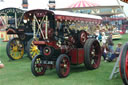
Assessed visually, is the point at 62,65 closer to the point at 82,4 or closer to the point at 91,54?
the point at 91,54

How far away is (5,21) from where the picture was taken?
360 inches

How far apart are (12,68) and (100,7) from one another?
94.6 ft

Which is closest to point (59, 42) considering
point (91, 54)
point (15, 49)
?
point (91, 54)

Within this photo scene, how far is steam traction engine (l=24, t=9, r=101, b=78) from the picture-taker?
630 centimetres

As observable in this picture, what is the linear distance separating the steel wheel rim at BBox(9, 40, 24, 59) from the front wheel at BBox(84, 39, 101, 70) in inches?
144

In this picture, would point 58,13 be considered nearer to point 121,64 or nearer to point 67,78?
point 67,78

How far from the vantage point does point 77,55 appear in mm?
6906

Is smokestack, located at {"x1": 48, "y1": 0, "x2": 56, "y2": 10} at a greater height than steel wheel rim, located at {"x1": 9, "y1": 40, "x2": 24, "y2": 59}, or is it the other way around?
smokestack, located at {"x1": 48, "y1": 0, "x2": 56, "y2": 10}

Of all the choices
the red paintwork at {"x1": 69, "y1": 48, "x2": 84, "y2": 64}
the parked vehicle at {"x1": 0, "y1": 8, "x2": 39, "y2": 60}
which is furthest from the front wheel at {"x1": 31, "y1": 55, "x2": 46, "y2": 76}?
the parked vehicle at {"x1": 0, "y1": 8, "x2": 39, "y2": 60}

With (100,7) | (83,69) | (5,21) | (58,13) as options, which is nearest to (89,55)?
(83,69)

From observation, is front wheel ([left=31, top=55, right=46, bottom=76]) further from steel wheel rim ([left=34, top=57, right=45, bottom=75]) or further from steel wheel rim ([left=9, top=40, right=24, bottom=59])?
steel wheel rim ([left=9, top=40, right=24, bottom=59])

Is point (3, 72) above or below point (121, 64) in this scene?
below

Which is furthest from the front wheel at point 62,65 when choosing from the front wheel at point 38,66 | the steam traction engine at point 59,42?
the front wheel at point 38,66

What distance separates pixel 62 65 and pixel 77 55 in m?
0.80
